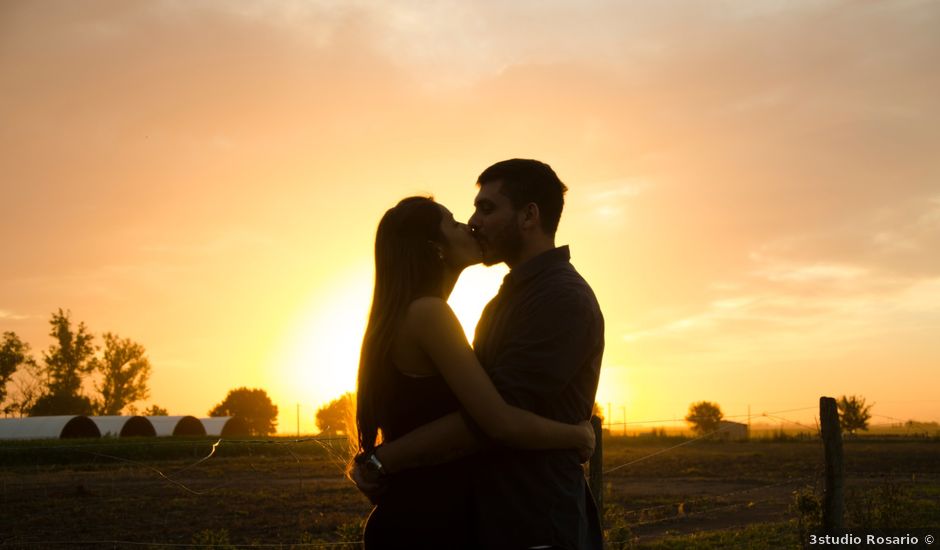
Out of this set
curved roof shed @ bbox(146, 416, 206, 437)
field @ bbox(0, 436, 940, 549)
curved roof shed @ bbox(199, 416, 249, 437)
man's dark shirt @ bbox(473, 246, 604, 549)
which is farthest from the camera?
curved roof shed @ bbox(199, 416, 249, 437)

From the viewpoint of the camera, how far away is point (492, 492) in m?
2.66

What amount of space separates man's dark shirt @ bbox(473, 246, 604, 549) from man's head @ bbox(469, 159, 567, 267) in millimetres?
217

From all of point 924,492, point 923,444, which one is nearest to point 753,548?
point 924,492

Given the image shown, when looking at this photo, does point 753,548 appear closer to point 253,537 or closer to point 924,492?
point 253,537

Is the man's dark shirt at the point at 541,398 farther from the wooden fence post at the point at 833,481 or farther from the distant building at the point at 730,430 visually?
the distant building at the point at 730,430

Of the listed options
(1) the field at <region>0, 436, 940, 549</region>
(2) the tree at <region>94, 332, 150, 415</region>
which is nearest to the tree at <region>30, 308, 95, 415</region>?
(2) the tree at <region>94, 332, 150, 415</region>

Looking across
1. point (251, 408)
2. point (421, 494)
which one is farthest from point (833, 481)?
point (251, 408)

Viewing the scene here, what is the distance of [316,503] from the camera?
1767cm

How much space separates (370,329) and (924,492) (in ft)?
55.5

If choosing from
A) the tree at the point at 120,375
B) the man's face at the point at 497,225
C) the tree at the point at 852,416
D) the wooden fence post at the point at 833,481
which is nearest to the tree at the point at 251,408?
the tree at the point at 120,375

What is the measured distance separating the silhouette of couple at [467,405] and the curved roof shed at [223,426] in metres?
56.8

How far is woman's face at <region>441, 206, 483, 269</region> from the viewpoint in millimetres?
2947

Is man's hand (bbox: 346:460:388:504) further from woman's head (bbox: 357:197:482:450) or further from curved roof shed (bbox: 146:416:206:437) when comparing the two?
curved roof shed (bbox: 146:416:206:437)

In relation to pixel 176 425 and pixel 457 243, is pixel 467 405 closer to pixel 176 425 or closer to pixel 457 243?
pixel 457 243
